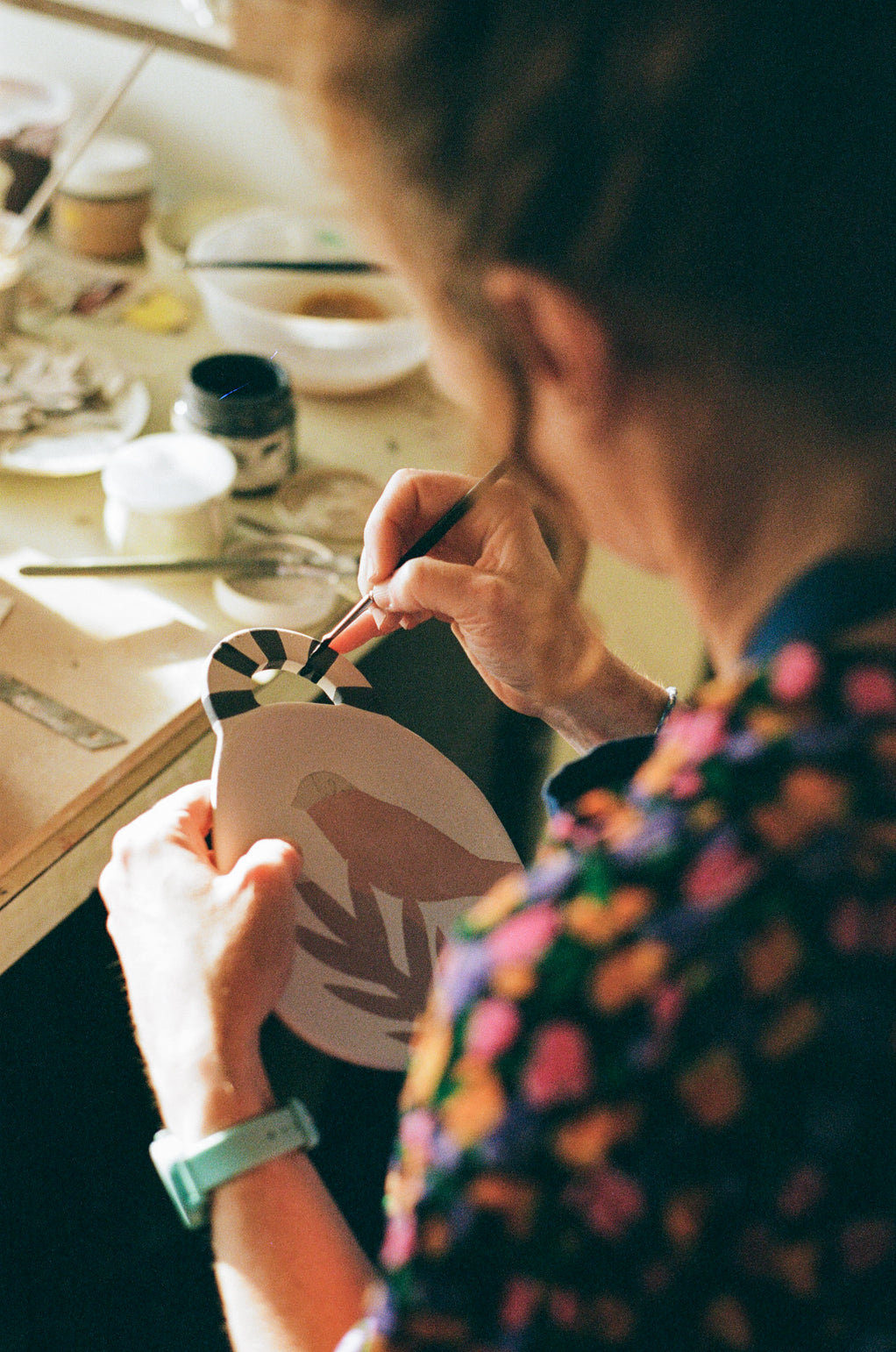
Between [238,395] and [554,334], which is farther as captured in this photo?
[238,395]

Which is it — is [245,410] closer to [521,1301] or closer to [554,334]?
[554,334]

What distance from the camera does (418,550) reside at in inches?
32.1

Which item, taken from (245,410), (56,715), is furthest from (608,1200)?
(245,410)

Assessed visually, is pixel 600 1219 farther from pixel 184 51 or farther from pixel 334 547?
pixel 184 51

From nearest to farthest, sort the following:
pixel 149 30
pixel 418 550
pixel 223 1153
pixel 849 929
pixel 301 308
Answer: pixel 849 929 → pixel 223 1153 → pixel 418 550 → pixel 149 30 → pixel 301 308

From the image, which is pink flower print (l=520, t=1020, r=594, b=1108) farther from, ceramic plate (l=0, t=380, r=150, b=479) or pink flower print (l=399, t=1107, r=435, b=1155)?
ceramic plate (l=0, t=380, r=150, b=479)

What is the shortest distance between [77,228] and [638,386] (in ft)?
3.99

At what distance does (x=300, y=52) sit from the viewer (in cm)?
39

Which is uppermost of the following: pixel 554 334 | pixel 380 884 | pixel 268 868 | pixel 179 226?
pixel 554 334

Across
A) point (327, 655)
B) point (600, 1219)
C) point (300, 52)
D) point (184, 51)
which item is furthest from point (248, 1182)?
point (184, 51)

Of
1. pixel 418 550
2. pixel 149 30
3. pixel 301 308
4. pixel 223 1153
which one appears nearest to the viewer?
pixel 223 1153

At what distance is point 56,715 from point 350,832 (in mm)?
271

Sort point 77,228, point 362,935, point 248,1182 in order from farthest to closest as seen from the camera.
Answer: point 77,228 → point 362,935 → point 248,1182

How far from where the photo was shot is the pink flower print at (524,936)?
35 cm
